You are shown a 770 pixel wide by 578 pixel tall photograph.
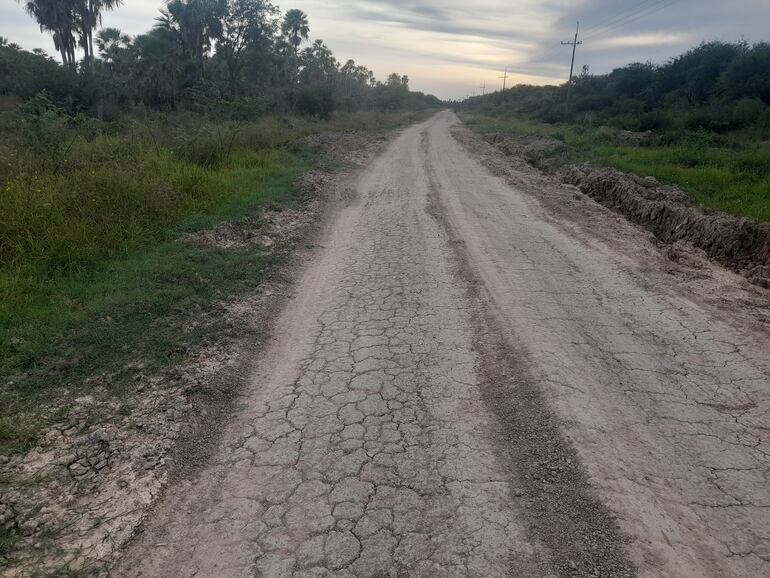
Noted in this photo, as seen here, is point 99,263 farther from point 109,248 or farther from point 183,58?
point 183,58

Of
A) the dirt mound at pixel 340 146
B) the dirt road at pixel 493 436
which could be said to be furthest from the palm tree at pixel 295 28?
the dirt road at pixel 493 436

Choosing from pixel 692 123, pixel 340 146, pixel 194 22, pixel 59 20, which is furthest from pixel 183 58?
pixel 692 123

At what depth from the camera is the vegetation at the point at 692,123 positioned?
10.0 meters

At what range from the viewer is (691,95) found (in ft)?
84.4

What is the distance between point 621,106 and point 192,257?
95.8 ft

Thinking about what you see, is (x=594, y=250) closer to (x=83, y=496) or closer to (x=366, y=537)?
(x=366, y=537)

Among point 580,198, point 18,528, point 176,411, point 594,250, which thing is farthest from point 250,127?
point 18,528

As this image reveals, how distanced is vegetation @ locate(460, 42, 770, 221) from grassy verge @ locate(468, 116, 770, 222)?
0.02 m

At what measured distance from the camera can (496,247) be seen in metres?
7.52

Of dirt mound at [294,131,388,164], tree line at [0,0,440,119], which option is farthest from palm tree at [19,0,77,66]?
dirt mound at [294,131,388,164]

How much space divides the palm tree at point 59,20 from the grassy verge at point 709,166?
3265 cm

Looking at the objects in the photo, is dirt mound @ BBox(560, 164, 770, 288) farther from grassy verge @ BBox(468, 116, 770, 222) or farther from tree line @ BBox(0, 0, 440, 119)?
tree line @ BBox(0, 0, 440, 119)

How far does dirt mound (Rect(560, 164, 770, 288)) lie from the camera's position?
6.77 meters

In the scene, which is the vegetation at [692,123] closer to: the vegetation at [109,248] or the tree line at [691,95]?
the tree line at [691,95]
